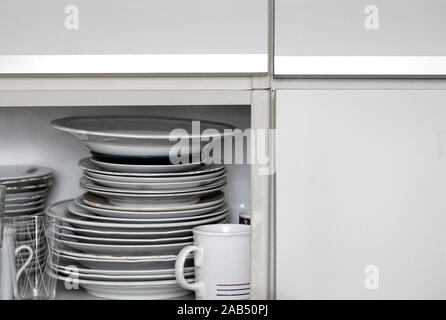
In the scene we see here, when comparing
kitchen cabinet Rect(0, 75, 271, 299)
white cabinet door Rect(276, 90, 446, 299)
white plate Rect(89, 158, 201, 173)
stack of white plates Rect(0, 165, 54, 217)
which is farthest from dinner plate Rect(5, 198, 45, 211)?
white cabinet door Rect(276, 90, 446, 299)

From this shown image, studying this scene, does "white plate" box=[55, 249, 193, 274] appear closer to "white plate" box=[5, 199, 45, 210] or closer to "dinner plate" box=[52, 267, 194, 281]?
"dinner plate" box=[52, 267, 194, 281]

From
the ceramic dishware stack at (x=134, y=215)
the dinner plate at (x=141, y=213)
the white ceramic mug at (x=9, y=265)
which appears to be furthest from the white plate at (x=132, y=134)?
the white ceramic mug at (x=9, y=265)

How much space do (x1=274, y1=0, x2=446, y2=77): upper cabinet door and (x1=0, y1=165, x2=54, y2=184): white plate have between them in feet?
1.90

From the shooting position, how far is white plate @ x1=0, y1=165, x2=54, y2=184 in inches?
41.0

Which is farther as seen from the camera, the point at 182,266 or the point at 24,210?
the point at 24,210

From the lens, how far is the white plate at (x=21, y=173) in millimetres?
1042

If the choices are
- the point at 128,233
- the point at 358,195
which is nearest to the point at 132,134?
the point at 128,233

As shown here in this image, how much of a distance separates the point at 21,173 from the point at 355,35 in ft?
2.38

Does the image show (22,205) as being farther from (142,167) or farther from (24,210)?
(142,167)

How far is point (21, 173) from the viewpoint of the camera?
109 cm

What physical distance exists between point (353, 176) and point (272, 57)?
0.70ft

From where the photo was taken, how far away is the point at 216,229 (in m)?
0.95

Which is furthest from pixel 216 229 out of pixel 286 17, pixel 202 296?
pixel 286 17

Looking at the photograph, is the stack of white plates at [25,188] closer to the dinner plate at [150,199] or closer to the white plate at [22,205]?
the white plate at [22,205]
